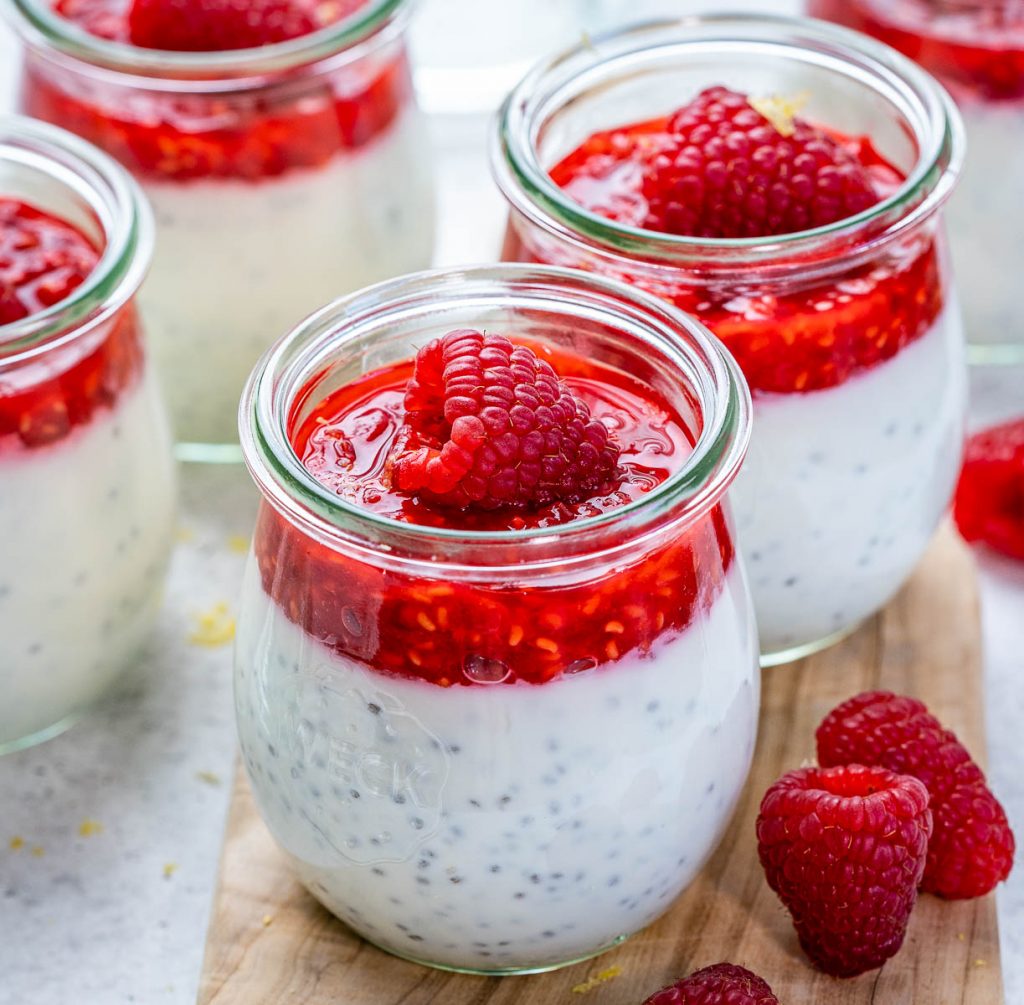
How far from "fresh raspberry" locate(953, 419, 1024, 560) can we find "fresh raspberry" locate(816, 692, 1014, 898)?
0.41 meters

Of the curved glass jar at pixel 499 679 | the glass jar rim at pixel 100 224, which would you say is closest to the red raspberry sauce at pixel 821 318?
the curved glass jar at pixel 499 679

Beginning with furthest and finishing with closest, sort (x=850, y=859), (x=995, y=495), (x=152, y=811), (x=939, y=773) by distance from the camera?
(x=995, y=495) < (x=152, y=811) < (x=939, y=773) < (x=850, y=859)

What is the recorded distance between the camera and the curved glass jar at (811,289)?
1397 mm

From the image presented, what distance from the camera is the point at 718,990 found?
47.8 inches

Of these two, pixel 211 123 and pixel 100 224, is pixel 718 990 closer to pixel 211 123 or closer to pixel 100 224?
pixel 100 224

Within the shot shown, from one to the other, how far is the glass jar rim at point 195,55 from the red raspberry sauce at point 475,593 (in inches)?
21.9

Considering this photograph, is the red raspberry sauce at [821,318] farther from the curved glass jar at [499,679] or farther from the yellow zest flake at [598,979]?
the yellow zest flake at [598,979]

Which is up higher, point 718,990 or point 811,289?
point 811,289

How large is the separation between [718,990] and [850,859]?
0.13 m

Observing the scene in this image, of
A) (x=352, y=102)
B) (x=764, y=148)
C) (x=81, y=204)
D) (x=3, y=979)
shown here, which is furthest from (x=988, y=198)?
(x=3, y=979)

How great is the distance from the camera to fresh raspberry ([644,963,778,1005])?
1.21 metres

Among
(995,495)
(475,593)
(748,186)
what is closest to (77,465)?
(475,593)

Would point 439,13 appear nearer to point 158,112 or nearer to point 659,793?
point 158,112

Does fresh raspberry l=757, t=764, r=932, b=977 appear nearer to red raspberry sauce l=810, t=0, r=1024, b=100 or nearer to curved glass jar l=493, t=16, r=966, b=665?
curved glass jar l=493, t=16, r=966, b=665
